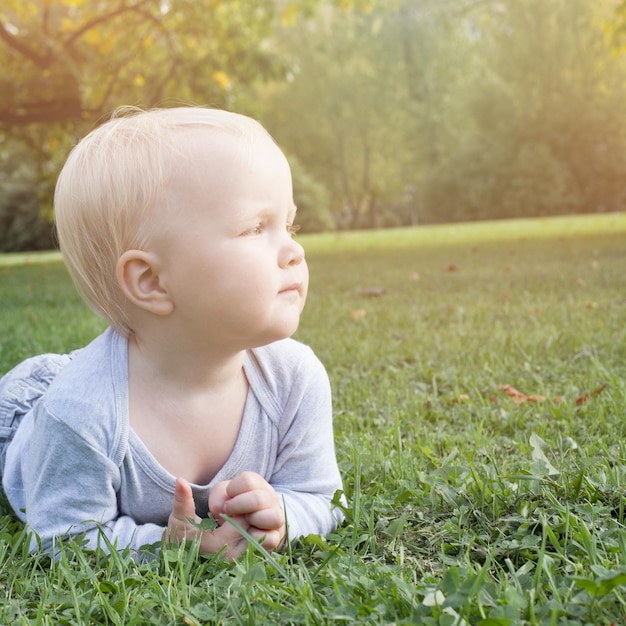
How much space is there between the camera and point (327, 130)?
37438 millimetres

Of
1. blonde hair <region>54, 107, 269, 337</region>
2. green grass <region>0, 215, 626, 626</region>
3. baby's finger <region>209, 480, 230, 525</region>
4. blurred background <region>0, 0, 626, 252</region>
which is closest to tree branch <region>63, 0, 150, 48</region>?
blurred background <region>0, 0, 626, 252</region>

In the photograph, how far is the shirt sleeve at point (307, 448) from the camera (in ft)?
5.80

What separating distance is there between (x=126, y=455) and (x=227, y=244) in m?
0.53

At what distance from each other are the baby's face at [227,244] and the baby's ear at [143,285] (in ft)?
0.08

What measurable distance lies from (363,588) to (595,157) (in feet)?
110

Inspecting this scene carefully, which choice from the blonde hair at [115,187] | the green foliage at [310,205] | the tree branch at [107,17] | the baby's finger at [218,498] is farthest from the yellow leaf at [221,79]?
the green foliage at [310,205]

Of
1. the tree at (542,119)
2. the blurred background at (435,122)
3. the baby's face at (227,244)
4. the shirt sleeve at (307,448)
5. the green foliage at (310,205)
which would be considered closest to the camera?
the baby's face at (227,244)

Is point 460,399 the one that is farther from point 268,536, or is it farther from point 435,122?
point 435,122

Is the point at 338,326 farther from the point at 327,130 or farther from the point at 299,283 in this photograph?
the point at 327,130

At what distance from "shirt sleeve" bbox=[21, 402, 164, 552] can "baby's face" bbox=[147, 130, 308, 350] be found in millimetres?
363

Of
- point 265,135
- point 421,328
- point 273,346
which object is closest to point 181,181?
point 265,135

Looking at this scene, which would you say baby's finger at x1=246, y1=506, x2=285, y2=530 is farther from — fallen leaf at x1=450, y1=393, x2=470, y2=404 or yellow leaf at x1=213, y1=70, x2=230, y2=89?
yellow leaf at x1=213, y1=70, x2=230, y2=89

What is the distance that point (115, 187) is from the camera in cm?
155

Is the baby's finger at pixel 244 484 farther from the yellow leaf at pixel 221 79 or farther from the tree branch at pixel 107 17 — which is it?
the yellow leaf at pixel 221 79
